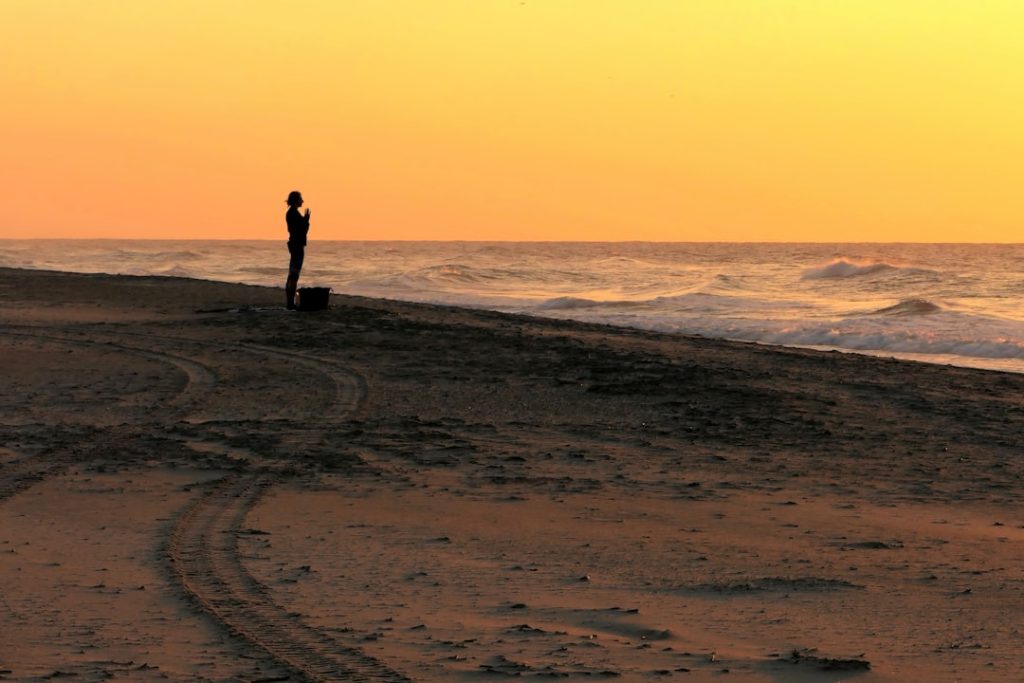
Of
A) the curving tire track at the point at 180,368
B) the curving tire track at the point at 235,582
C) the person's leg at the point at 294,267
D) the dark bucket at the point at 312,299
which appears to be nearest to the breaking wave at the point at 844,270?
the dark bucket at the point at 312,299

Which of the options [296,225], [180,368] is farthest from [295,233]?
[180,368]

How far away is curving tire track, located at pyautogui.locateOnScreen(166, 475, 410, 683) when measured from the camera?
14.4ft

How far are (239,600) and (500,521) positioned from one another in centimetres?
187

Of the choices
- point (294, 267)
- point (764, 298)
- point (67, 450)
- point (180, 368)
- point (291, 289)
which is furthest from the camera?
point (764, 298)

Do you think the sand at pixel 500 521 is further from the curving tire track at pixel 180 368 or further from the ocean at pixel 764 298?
the ocean at pixel 764 298

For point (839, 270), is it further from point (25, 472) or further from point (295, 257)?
point (25, 472)

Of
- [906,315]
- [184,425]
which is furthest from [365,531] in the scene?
[906,315]

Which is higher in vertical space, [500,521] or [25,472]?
[500,521]

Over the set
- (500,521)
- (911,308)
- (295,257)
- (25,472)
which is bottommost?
(25,472)

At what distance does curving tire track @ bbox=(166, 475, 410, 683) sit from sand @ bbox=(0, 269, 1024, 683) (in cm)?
2

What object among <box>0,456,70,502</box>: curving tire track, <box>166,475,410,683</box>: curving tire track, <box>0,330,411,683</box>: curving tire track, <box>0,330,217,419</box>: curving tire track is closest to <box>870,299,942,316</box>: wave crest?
<box>0,330,217,419</box>: curving tire track

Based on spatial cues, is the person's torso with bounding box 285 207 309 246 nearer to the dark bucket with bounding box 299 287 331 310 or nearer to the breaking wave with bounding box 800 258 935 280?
the dark bucket with bounding box 299 287 331 310

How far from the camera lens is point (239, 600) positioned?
514 cm

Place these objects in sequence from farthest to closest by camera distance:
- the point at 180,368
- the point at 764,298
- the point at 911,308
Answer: the point at 764,298 < the point at 911,308 < the point at 180,368
